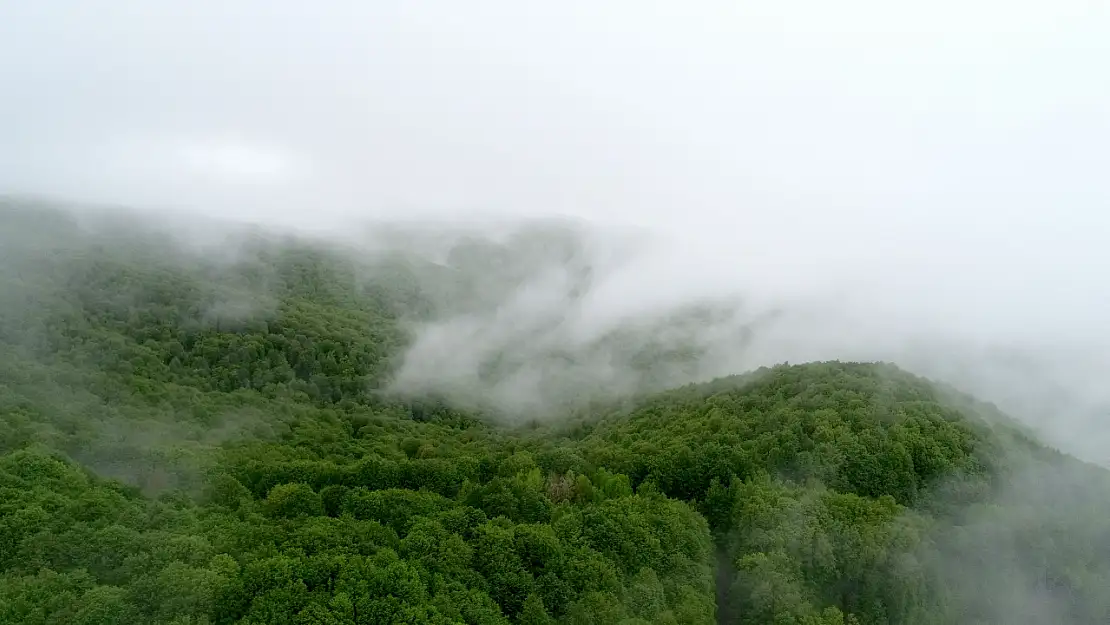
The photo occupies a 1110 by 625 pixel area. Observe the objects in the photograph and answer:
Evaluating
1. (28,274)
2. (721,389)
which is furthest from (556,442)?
(28,274)

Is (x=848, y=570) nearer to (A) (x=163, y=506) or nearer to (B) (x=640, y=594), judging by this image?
(B) (x=640, y=594)

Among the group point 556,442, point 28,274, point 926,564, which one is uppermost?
point 28,274

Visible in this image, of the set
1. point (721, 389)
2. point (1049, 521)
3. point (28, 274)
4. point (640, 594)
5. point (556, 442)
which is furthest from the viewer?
point (28, 274)

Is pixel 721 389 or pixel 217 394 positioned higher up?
pixel 721 389

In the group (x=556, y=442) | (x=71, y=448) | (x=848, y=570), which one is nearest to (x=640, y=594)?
(x=848, y=570)

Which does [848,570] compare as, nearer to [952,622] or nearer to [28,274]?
[952,622]

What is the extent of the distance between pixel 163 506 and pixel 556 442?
104m

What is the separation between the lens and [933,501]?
85188 millimetres

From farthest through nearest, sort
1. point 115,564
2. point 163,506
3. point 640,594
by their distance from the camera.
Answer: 1. point 163,506
2. point 640,594
3. point 115,564

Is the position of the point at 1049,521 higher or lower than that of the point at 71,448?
higher

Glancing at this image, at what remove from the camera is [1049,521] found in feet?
261

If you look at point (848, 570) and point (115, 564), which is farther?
point (848, 570)

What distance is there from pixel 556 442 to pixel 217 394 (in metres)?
93.5

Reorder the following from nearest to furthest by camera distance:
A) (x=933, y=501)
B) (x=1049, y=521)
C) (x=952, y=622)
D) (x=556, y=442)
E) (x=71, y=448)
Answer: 1. (x=952, y=622)
2. (x=1049, y=521)
3. (x=933, y=501)
4. (x=71, y=448)
5. (x=556, y=442)
